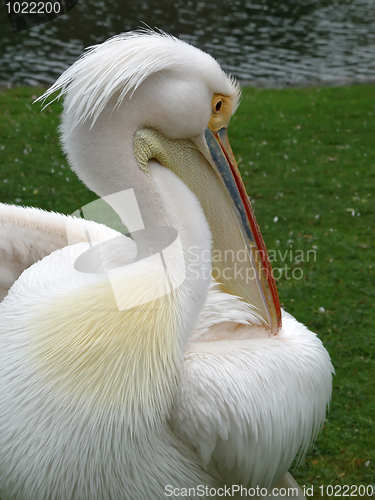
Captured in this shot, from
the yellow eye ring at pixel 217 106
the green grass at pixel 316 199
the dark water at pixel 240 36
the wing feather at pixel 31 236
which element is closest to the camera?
the yellow eye ring at pixel 217 106

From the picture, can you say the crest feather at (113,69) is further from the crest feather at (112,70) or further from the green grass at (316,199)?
the green grass at (316,199)

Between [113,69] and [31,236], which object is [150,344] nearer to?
[113,69]

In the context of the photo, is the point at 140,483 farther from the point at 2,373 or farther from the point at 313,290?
the point at 313,290

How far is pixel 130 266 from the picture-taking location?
1815 millimetres

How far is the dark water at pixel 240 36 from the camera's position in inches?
387

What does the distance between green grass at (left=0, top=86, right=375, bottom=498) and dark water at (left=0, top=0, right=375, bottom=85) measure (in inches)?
50.2

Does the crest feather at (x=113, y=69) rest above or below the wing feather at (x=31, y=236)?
above

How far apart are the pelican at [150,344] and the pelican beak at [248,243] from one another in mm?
14

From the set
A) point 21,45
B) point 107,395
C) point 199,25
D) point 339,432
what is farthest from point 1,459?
point 199,25

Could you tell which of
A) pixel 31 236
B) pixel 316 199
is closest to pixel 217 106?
pixel 31 236

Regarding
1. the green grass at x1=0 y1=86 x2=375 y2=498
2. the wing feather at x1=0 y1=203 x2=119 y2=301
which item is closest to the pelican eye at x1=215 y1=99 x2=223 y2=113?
the wing feather at x1=0 y1=203 x2=119 y2=301

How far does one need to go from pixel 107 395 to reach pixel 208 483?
1.80 ft

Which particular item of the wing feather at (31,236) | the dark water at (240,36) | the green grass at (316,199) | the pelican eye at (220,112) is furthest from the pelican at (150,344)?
the dark water at (240,36)

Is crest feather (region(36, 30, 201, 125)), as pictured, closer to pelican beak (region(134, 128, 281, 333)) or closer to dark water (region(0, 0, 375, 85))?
pelican beak (region(134, 128, 281, 333))
